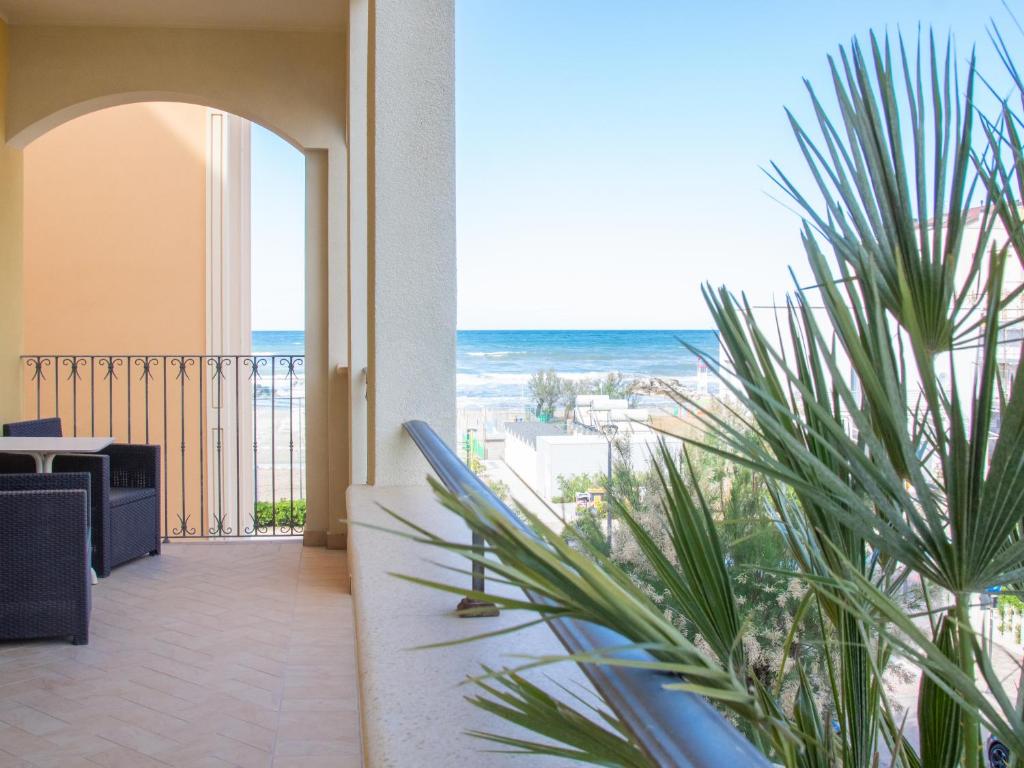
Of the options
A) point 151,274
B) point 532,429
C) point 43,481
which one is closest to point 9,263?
point 43,481

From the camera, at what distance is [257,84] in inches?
213

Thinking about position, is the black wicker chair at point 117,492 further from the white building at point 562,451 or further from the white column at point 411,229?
the white building at point 562,451

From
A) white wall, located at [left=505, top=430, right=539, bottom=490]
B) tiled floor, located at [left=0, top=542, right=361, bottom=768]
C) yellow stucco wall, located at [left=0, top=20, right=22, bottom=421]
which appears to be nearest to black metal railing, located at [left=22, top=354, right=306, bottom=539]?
yellow stucco wall, located at [left=0, top=20, right=22, bottom=421]

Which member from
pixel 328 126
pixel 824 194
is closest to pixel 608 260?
pixel 328 126

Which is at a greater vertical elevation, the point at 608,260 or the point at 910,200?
the point at 608,260

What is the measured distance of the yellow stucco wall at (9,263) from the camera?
17.1 ft

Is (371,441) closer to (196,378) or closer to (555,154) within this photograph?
(196,378)

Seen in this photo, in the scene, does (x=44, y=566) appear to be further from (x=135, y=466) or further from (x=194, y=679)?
(x=135, y=466)

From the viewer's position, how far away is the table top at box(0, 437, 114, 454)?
177 inches

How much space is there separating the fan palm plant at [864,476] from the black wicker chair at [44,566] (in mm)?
3153

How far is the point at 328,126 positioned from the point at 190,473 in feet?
11.8

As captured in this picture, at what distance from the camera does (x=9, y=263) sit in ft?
A: 17.4

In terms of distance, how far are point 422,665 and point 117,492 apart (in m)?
4.26

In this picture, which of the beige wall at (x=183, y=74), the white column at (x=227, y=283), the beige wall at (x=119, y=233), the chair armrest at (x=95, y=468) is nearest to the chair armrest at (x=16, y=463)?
the chair armrest at (x=95, y=468)
